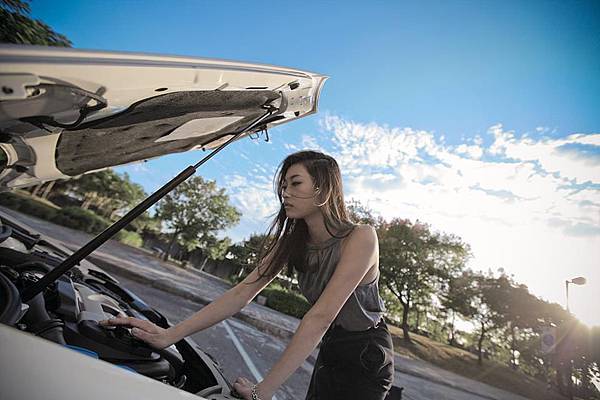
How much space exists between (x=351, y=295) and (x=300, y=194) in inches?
21.9

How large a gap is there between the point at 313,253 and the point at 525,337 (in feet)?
69.7

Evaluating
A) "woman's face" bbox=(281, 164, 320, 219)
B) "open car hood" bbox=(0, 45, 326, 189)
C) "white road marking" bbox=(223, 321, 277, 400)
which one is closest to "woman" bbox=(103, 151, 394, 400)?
"woman's face" bbox=(281, 164, 320, 219)

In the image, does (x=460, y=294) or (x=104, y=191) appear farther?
(x=104, y=191)

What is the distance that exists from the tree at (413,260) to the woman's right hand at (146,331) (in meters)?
15.3

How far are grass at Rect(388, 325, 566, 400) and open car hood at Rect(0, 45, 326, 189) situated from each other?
14.1 meters

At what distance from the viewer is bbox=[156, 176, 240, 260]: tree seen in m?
19.6

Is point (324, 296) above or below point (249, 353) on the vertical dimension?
above

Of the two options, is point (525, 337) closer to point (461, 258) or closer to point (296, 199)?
point (461, 258)

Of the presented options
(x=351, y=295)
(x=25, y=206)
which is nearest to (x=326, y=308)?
(x=351, y=295)

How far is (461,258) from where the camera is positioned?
16609 mm

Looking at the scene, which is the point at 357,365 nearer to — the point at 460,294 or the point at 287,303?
the point at 287,303

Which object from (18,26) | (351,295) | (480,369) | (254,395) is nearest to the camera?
(254,395)

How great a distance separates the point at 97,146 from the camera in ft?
4.96

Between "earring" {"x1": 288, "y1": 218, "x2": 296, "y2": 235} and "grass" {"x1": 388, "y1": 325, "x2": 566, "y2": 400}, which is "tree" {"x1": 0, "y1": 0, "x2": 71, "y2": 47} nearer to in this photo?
"earring" {"x1": 288, "y1": 218, "x2": 296, "y2": 235}
